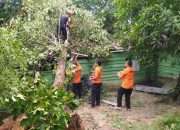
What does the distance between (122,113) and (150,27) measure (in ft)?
9.16

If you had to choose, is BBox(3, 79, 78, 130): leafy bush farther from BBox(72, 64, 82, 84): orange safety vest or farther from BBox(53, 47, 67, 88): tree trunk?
BBox(72, 64, 82, 84): orange safety vest

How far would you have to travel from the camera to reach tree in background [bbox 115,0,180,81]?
12.1 m

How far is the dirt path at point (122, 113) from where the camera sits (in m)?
12.7

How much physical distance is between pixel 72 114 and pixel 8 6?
29.6 feet

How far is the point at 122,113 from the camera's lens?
13992mm

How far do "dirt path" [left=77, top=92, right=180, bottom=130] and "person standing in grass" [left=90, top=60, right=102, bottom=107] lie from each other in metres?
0.23

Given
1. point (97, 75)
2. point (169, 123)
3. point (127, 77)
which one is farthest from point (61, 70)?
point (169, 123)

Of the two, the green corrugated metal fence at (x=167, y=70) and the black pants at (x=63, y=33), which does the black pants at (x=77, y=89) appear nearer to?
the black pants at (x=63, y=33)

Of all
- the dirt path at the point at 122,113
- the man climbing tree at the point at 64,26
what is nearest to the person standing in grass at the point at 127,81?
the dirt path at the point at 122,113

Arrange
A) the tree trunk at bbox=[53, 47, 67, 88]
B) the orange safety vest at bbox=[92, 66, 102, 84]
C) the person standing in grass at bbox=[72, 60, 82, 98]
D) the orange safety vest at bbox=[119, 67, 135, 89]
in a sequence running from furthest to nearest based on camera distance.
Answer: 1. the person standing in grass at bbox=[72, 60, 82, 98]
2. the orange safety vest at bbox=[92, 66, 102, 84]
3. the orange safety vest at bbox=[119, 67, 135, 89]
4. the tree trunk at bbox=[53, 47, 67, 88]

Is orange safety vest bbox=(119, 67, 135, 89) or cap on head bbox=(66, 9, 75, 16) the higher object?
cap on head bbox=(66, 9, 75, 16)

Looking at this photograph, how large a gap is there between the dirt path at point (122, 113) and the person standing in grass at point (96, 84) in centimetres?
23

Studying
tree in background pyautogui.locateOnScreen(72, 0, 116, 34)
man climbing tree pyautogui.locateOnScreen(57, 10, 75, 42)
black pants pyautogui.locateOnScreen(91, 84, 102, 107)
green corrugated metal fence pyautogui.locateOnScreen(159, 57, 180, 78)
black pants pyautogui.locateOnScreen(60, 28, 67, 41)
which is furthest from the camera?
green corrugated metal fence pyautogui.locateOnScreen(159, 57, 180, 78)

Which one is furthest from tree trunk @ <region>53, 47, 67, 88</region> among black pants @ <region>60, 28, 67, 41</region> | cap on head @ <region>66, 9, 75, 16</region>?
cap on head @ <region>66, 9, 75, 16</region>
